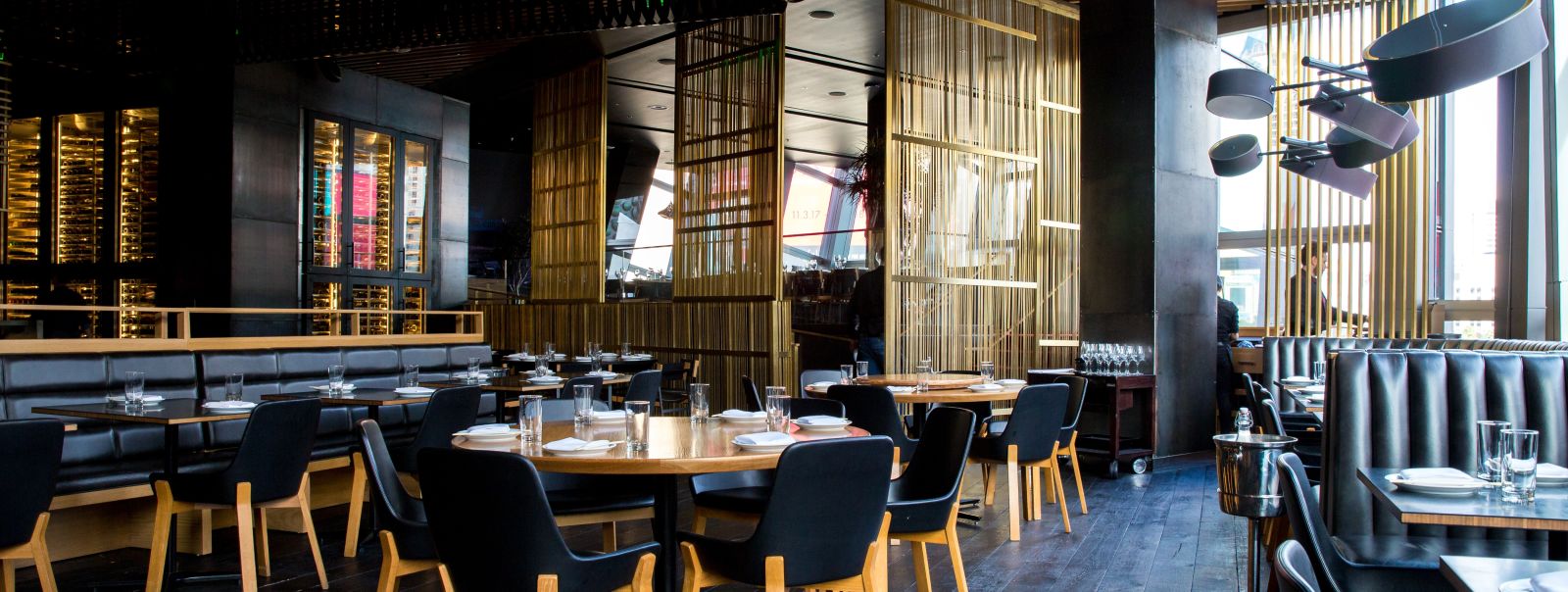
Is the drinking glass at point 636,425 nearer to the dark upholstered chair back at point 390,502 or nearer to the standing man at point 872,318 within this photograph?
the dark upholstered chair back at point 390,502

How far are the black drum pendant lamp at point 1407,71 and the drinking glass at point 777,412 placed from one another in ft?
7.86

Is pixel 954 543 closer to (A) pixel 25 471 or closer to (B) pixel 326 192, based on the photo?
(A) pixel 25 471

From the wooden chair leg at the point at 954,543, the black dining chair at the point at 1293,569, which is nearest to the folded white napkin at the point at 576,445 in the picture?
the wooden chair leg at the point at 954,543

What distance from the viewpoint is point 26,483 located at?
3328mm

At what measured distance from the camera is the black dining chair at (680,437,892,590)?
2.57 m

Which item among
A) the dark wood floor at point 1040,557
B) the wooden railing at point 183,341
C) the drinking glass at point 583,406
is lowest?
the dark wood floor at point 1040,557

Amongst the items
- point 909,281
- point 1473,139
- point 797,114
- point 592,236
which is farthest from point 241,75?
point 1473,139

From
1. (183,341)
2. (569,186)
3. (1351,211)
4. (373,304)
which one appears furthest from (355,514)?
(1351,211)

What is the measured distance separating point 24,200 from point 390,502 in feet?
33.9

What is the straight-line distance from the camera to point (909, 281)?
8.23m

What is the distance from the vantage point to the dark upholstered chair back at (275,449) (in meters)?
3.92

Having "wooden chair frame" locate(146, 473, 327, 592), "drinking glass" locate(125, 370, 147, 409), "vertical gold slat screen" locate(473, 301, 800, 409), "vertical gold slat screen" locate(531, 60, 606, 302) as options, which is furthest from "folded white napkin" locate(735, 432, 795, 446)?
"vertical gold slat screen" locate(531, 60, 606, 302)

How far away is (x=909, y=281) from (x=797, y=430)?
4.88 m

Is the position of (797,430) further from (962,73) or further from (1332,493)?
(962,73)
